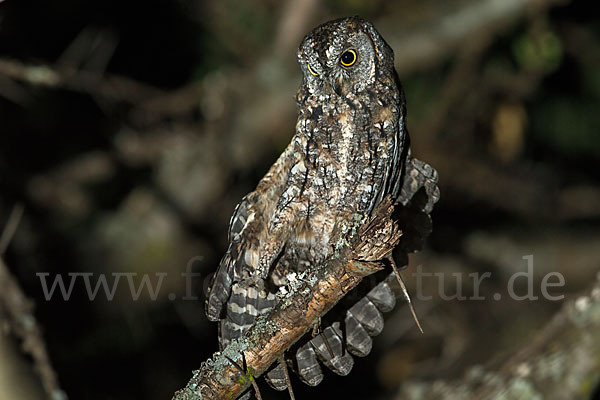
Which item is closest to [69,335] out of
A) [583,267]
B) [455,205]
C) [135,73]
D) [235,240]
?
[135,73]

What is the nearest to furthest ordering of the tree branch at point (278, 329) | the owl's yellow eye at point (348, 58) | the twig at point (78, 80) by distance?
the tree branch at point (278, 329)
the owl's yellow eye at point (348, 58)
the twig at point (78, 80)

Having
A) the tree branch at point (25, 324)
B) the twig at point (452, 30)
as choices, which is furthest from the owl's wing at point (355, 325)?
the twig at point (452, 30)

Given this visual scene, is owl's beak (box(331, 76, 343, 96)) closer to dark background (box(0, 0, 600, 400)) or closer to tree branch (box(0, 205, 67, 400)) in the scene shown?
tree branch (box(0, 205, 67, 400))

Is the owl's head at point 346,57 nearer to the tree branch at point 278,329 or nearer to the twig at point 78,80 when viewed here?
the tree branch at point 278,329

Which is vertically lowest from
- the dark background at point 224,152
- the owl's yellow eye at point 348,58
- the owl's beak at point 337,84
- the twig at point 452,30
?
the dark background at point 224,152

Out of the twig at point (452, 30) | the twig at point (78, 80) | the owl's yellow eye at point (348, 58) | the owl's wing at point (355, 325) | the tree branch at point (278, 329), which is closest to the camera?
the tree branch at point (278, 329)

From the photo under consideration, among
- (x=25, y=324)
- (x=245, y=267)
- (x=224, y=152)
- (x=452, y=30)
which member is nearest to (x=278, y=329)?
(x=245, y=267)

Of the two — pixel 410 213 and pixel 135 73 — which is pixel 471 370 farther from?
pixel 135 73

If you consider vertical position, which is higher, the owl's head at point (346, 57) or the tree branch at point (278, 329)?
the owl's head at point (346, 57)
